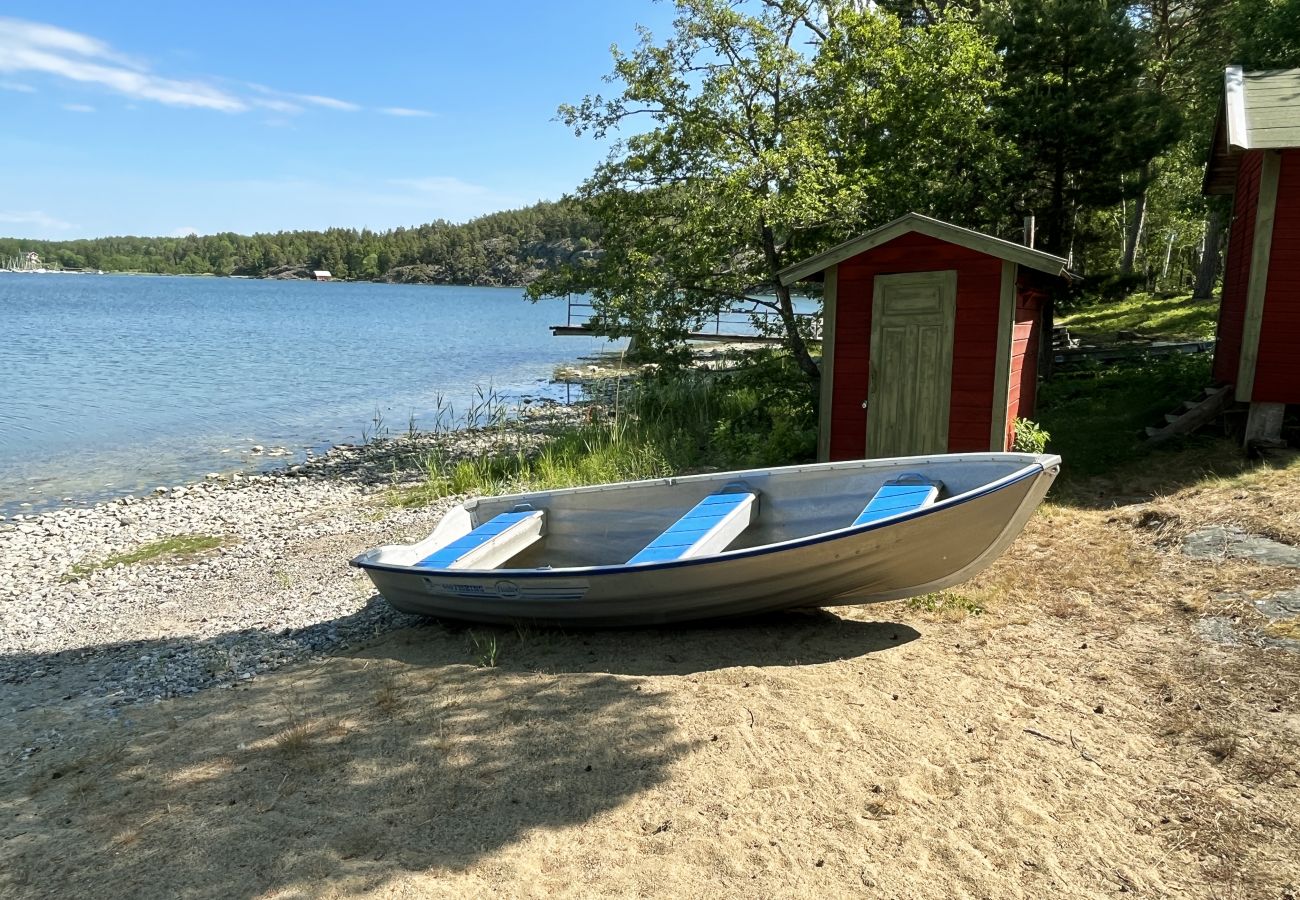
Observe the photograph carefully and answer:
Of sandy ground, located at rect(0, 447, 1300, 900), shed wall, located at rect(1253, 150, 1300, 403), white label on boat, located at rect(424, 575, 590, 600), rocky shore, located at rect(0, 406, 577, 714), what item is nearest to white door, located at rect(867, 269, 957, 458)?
sandy ground, located at rect(0, 447, 1300, 900)

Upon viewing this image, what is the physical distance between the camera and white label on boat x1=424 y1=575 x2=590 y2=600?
5520 mm

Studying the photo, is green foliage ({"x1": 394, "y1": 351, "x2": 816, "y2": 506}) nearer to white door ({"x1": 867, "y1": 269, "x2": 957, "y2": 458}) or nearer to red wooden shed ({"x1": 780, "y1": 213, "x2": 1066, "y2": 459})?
red wooden shed ({"x1": 780, "y1": 213, "x2": 1066, "y2": 459})

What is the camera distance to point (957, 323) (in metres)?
8.12

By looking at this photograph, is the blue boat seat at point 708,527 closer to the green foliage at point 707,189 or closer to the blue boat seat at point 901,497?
the blue boat seat at point 901,497

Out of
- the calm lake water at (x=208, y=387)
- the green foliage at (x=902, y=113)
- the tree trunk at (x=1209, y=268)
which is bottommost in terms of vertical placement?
the calm lake water at (x=208, y=387)

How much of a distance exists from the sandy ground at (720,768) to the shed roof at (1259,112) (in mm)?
5197

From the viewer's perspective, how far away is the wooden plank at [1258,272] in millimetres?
8688

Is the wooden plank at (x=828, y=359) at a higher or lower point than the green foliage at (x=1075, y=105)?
lower

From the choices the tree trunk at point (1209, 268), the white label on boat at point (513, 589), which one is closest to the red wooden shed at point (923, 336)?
the white label on boat at point (513, 589)

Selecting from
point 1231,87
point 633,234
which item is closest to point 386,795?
point 633,234

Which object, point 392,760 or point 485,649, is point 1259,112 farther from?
point 392,760

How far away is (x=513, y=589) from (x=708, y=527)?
1.36m

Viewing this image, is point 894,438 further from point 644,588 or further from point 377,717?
point 377,717

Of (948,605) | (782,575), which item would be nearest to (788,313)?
(948,605)
